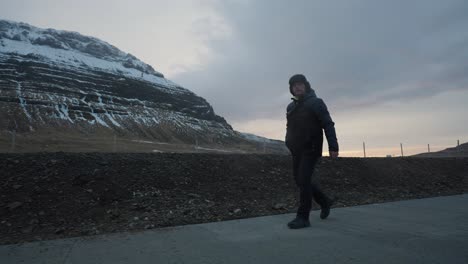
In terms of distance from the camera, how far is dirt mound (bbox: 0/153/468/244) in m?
4.19

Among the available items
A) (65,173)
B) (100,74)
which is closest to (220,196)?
(65,173)

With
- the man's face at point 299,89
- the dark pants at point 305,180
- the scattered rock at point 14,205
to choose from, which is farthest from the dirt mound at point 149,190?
the man's face at point 299,89

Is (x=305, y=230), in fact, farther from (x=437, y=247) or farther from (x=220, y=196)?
(x=220, y=196)

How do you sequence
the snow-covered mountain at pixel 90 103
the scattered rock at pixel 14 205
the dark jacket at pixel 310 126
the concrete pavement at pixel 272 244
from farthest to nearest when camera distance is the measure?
the snow-covered mountain at pixel 90 103 < the scattered rock at pixel 14 205 < the dark jacket at pixel 310 126 < the concrete pavement at pixel 272 244

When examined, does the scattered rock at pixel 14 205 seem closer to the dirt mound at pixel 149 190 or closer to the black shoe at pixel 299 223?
the dirt mound at pixel 149 190

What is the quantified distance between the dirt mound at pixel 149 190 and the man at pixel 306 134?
973mm

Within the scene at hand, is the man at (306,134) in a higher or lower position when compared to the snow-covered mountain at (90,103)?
lower

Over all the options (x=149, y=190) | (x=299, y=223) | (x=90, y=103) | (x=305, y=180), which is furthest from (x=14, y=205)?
(x=90, y=103)

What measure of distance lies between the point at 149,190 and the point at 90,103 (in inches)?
5162

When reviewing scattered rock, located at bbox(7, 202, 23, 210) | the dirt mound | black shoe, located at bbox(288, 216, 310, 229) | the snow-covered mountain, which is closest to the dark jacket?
black shoe, located at bbox(288, 216, 310, 229)

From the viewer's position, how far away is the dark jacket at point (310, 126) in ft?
13.5

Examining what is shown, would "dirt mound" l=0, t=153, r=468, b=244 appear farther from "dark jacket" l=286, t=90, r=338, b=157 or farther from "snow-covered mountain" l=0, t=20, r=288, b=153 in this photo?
"snow-covered mountain" l=0, t=20, r=288, b=153

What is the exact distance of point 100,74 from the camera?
173 metres

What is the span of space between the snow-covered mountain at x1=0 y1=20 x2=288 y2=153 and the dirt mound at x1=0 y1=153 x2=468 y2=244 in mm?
97570
